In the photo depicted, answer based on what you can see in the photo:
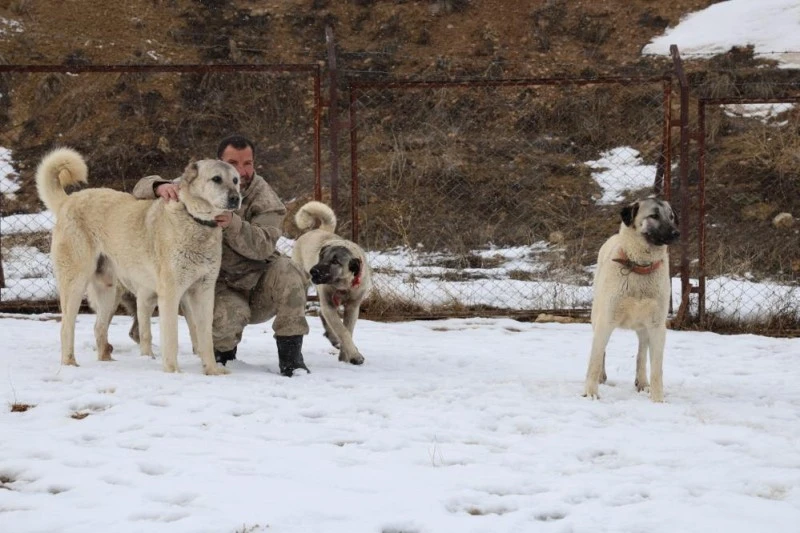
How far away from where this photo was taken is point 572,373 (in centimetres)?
512

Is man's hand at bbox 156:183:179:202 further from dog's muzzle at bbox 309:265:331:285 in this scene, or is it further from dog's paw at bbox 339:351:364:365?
dog's paw at bbox 339:351:364:365

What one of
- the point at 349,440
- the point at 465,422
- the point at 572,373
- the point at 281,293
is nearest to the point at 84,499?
the point at 349,440

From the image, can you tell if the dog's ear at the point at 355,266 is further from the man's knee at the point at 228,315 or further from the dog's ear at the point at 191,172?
the dog's ear at the point at 191,172

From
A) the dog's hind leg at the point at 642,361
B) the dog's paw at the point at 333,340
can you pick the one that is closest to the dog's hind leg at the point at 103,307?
the dog's paw at the point at 333,340

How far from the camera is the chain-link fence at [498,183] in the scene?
28.0ft

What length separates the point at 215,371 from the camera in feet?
15.1

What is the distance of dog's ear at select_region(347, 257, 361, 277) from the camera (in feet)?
17.8

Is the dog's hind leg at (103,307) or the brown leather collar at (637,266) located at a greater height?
the brown leather collar at (637,266)

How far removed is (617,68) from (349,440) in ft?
36.8

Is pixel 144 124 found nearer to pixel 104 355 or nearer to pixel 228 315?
pixel 104 355

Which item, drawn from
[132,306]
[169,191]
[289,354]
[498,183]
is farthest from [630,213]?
[498,183]

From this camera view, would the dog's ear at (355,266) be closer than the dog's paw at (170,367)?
No

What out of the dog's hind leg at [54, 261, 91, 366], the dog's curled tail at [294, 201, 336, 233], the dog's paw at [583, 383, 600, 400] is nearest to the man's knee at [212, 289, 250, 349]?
the dog's hind leg at [54, 261, 91, 366]

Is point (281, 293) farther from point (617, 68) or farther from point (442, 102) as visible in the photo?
point (617, 68)
